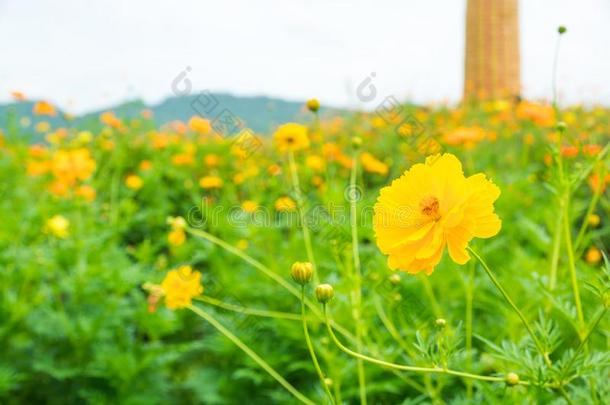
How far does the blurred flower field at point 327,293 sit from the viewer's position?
601 millimetres

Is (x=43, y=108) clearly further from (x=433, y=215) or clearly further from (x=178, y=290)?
(x=433, y=215)

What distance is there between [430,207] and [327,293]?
123mm

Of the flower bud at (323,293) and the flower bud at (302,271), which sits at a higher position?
the flower bud at (302,271)

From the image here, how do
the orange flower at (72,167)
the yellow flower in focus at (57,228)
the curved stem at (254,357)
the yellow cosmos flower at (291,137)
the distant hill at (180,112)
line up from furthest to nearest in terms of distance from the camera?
the distant hill at (180,112), the orange flower at (72,167), the yellow flower in focus at (57,228), the yellow cosmos flower at (291,137), the curved stem at (254,357)

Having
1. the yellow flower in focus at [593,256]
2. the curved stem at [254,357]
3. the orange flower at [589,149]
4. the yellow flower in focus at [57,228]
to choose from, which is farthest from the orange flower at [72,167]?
the yellow flower in focus at [593,256]

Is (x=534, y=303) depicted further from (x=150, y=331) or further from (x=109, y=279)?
(x=109, y=279)

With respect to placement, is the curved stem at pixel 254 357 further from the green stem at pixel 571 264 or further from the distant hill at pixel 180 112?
the distant hill at pixel 180 112

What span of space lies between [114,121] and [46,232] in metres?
0.86

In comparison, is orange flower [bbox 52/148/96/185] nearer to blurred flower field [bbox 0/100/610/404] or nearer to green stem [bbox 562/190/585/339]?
blurred flower field [bbox 0/100/610/404]

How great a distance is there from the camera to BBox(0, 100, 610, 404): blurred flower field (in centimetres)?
60

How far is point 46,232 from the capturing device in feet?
5.60

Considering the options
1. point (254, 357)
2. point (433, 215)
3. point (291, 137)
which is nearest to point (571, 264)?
point (433, 215)

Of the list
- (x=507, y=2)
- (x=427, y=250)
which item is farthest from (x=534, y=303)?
(x=507, y=2)

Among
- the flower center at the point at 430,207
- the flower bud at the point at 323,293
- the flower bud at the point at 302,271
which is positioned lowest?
the flower bud at the point at 323,293
